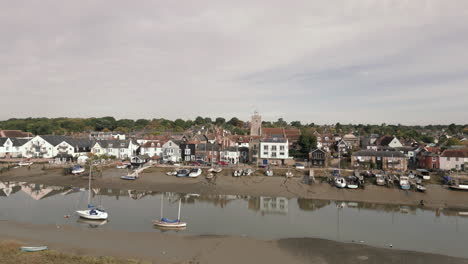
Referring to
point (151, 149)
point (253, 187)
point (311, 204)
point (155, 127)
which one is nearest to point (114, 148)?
point (151, 149)

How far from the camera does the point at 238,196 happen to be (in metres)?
43.3

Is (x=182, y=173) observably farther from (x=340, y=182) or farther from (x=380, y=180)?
(x=380, y=180)

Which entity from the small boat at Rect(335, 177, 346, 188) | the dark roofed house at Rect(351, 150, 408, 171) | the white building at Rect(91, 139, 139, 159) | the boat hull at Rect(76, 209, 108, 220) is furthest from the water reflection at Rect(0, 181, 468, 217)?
the white building at Rect(91, 139, 139, 159)

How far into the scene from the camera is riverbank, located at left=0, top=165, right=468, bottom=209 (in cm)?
4094

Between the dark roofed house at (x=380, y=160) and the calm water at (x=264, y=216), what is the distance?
65.2ft

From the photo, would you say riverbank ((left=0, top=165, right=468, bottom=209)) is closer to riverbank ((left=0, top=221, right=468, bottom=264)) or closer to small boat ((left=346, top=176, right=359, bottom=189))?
small boat ((left=346, top=176, right=359, bottom=189))

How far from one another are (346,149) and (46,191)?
61846 mm

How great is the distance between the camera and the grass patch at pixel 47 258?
19.5 m

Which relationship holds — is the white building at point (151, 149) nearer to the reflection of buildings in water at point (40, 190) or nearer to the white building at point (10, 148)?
the reflection of buildings in water at point (40, 190)

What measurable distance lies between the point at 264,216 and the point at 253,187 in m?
12.5

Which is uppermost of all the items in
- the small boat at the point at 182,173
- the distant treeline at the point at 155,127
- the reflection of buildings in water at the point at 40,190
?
the distant treeline at the point at 155,127

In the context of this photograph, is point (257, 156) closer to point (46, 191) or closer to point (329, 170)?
point (329, 170)

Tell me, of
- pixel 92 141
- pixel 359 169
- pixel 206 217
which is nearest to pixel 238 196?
pixel 206 217

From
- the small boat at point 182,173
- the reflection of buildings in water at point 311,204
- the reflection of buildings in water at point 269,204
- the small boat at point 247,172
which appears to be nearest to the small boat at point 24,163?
the small boat at point 182,173
